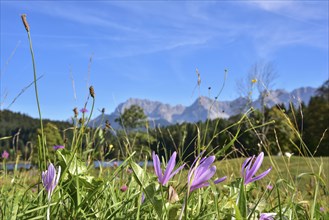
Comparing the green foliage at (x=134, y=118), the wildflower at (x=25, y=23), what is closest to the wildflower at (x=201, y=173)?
the wildflower at (x=25, y=23)

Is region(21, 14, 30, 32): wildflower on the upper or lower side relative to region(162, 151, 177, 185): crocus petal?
upper

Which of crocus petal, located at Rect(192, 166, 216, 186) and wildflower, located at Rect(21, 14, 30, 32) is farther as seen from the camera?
wildflower, located at Rect(21, 14, 30, 32)

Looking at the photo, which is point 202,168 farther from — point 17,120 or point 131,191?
point 17,120

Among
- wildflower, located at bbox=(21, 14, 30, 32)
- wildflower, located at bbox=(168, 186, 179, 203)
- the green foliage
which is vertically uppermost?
the green foliage

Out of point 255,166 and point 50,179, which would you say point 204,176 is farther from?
point 50,179

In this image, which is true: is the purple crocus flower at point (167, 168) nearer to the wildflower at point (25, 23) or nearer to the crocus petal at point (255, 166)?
the crocus petal at point (255, 166)

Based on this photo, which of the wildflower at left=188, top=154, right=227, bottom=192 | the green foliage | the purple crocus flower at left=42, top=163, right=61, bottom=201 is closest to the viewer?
the wildflower at left=188, top=154, right=227, bottom=192

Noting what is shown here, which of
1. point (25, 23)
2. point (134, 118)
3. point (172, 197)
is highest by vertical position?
point (134, 118)

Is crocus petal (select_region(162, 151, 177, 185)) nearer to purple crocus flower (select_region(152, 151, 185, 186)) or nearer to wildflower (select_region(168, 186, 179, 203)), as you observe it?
purple crocus flower (select_region(152, 151, 185, 186))

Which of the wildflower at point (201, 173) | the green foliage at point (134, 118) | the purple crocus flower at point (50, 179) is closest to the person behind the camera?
the wildflower at point (201, 173)

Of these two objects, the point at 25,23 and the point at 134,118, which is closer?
the point at 25,23

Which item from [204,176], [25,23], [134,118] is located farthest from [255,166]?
[134,118]

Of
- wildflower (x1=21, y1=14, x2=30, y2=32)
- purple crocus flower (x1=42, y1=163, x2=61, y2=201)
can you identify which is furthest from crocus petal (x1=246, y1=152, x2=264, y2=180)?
wildflower (x1=21, y1=14, x2=30, y2=32)

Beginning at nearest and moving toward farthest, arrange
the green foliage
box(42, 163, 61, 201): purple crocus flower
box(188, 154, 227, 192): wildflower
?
box(188, 154, 227, 192): wildflower, box(42, 163, 61, 201): purple crocus flower, the green foliage
